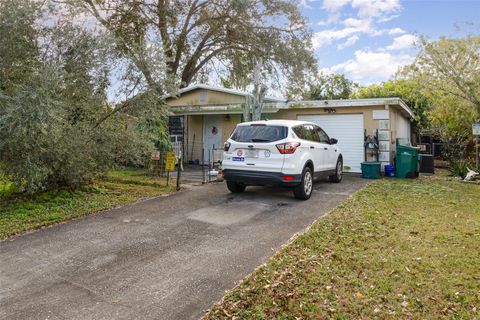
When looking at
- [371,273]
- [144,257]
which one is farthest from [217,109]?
[371,273]

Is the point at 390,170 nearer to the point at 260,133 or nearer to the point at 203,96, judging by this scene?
the point at 260,133

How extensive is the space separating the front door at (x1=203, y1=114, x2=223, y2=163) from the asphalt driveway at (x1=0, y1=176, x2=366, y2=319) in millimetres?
8003

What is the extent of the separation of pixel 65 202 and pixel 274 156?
4.64m

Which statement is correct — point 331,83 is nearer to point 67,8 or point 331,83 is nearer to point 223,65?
point 223,65

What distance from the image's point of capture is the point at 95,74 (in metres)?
7.52

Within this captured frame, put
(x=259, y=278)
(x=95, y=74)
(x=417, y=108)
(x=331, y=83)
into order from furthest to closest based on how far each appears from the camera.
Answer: (x=331, y=83), (x=417, y=108), (x=95, y=74), (x=259, y=278)

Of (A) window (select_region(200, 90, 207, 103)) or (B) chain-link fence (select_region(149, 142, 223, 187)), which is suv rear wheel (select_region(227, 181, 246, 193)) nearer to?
(B) chain-link fence (select_region(149, 142, 223, 187))

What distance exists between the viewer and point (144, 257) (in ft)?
14.4

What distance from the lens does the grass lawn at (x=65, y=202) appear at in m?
5.84

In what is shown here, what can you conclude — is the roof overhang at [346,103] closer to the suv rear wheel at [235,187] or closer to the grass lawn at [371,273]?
the suv rear wheel at [235,187]

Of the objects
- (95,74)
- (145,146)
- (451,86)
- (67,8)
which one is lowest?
(145,146)

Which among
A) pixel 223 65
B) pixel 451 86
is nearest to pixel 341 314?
pixel 451 86

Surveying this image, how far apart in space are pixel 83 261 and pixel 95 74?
4.79m

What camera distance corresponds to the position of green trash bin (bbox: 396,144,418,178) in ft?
36.2
